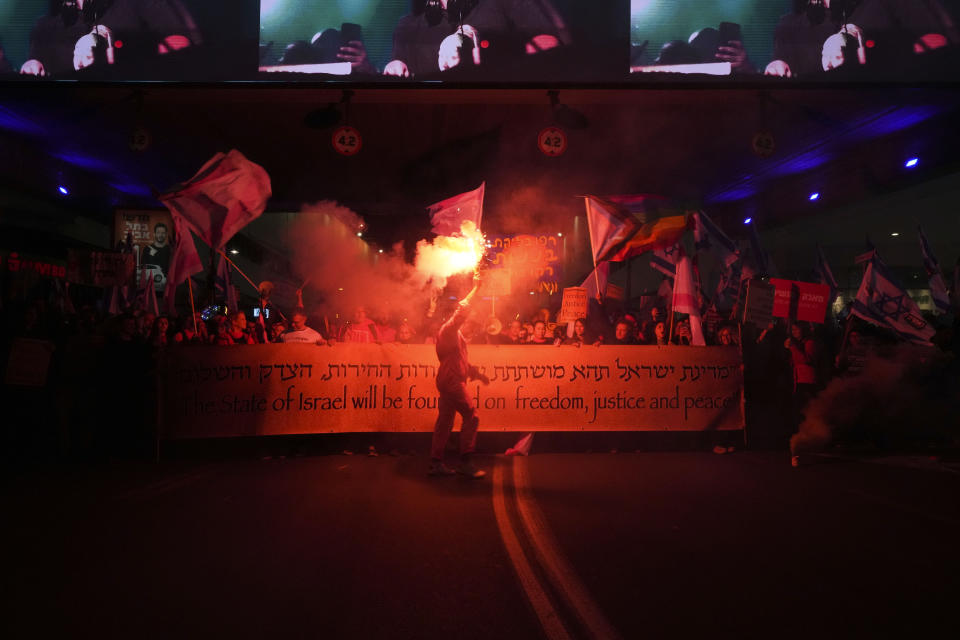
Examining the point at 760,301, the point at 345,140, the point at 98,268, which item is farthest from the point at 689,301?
the point at 98,268

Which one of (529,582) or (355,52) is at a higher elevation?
(355,52)

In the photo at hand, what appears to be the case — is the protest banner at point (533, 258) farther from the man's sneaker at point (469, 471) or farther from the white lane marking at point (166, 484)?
the white lane marking at point (166, 484)

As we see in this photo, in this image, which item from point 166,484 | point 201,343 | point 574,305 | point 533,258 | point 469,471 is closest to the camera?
point 166,484

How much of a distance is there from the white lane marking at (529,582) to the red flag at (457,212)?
519cm

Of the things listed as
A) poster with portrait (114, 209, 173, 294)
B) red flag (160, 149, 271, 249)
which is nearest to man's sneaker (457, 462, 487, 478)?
red flag (160, 149, 271, 249)

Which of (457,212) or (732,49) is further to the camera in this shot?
(457,212)

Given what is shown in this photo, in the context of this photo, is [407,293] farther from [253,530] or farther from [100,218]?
[100,218]

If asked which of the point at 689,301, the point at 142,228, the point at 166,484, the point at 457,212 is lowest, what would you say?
the point at 166,484

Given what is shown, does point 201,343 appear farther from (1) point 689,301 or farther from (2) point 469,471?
(1) point 689,301

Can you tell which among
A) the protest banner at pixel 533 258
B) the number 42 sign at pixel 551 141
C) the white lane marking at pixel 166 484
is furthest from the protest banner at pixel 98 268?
the number 42 sign at pixel 551 141

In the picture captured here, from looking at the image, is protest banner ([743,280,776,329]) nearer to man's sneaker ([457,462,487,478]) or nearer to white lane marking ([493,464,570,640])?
man's sneaker ([457,462,487,478])

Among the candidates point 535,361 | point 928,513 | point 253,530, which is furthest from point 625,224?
point 253,530

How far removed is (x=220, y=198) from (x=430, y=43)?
3.91m

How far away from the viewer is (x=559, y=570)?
148 inches
